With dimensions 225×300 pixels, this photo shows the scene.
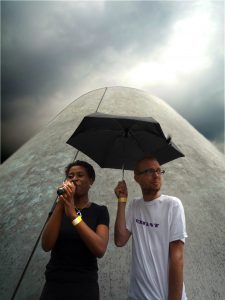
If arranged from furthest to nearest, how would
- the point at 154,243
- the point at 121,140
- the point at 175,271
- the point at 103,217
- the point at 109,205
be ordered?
the point at 109,205
the point at 121,140
the point at 103,217
the point at 154,243
the point at 175,271

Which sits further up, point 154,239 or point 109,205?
point 109,205

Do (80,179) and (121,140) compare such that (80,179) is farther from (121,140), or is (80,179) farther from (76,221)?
(121,140)

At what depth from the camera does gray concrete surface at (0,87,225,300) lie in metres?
2.73

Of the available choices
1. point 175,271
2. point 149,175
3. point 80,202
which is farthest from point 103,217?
point 175,271

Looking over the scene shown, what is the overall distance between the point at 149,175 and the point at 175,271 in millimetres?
609

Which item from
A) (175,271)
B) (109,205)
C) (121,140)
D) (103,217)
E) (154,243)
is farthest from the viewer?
(109,205)

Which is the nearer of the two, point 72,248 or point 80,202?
point 72,248

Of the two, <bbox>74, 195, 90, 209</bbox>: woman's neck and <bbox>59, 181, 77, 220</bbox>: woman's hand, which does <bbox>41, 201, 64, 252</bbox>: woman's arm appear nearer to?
<bbox>59, 181, 77, 220</bbox>: woman's hand

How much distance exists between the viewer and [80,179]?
1.93 m

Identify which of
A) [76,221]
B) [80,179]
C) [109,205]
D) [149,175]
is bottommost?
[76,221]

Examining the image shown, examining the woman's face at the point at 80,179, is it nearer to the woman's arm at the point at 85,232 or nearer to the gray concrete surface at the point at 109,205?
the woman's arm at the point at 85,232

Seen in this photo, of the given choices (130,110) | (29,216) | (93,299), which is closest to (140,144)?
(93,299)

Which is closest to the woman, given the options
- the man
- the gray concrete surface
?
the man

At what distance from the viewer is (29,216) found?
136 inches
